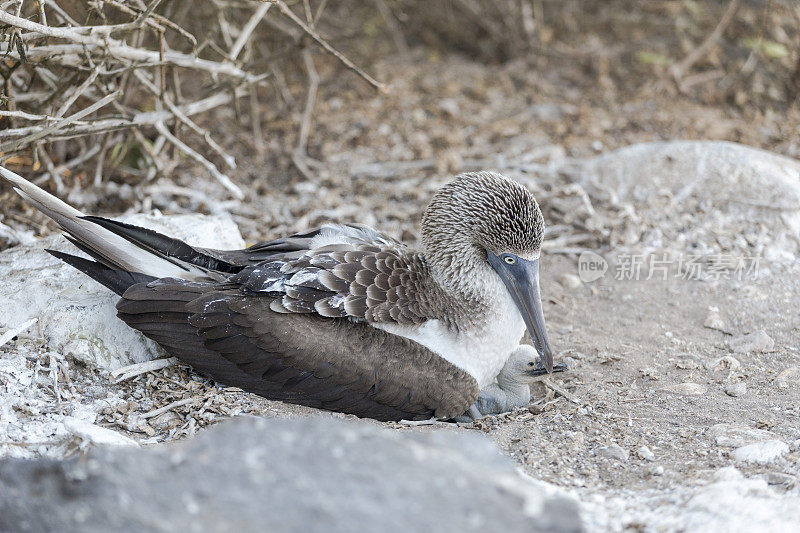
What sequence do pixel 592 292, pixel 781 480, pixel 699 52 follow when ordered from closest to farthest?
pixel 781 480 → pixel 592 292 → pixel 699 52

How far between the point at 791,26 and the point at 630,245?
4.31m

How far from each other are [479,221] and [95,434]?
2394 millimetres

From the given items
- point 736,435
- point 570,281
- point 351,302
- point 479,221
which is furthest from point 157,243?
point 736,435

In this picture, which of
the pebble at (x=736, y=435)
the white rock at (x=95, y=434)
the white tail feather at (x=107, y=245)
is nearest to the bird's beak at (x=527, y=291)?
the pebble at (x=736, y=435)

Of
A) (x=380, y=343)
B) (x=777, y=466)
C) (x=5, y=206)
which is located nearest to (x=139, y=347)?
(x=380, y=343)

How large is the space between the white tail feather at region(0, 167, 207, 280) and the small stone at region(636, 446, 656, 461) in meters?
2.66

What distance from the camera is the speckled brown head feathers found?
462cm

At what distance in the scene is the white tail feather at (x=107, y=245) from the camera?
4695 mm

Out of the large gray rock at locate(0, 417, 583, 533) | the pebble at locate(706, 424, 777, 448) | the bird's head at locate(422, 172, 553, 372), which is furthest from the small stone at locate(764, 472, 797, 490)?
the large gray rock at locate(0, 417, 583, 533)

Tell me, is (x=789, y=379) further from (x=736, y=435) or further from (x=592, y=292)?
(x=592, y=292)

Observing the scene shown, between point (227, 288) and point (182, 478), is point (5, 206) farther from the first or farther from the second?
point (182, 478)

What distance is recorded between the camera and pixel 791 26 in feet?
29.2

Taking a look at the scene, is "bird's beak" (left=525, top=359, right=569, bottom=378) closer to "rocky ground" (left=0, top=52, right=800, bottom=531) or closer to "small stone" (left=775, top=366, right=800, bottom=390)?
"rocky ground" (left=0, top=52, right=800, bottom=531)

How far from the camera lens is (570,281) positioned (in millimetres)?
6113
